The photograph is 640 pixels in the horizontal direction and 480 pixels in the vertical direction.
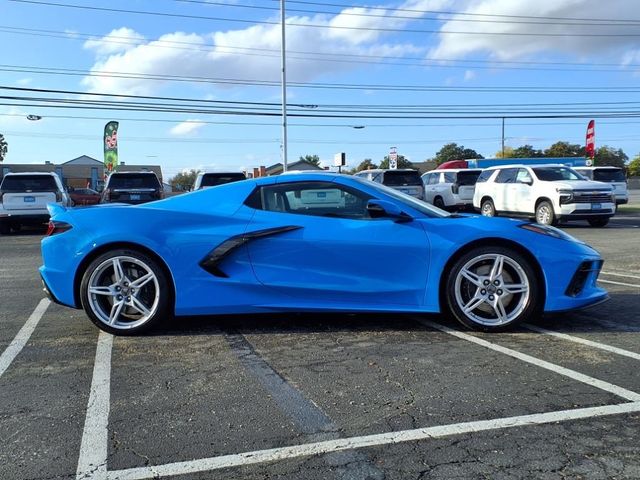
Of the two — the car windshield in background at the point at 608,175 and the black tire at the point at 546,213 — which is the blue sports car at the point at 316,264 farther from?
the car windshield in background at the point at 608,175

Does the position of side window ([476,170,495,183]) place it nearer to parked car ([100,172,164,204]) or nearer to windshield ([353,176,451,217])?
parked car ([100,172,164,204])

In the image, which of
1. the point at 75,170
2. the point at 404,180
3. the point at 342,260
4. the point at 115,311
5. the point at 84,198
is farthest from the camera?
the point at 75,170

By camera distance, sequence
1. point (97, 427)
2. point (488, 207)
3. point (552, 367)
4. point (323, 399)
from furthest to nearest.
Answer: point (488, 207), point (552, 367), point (323, 399), point (97, 427)

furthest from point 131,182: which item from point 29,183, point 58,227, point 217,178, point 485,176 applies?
point 58,227

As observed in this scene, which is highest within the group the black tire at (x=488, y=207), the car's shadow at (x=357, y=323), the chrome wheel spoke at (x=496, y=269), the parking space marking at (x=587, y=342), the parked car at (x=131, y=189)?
the parked car at (x=131, y=189)

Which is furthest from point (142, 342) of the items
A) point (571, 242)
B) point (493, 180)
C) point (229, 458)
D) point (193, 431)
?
point (493, 180)

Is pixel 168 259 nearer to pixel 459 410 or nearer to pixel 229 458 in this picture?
pixel 229 458

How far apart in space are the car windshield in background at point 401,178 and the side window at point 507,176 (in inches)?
113

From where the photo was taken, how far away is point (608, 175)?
2127 cm

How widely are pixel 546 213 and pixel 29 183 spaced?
46.2 ft

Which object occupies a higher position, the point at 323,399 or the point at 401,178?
the point at 401,178

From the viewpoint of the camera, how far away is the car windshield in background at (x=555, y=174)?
15508 mm

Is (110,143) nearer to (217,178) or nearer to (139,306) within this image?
(217,178)

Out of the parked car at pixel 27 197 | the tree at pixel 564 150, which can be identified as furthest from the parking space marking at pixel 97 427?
the tree at pixel 564 150
